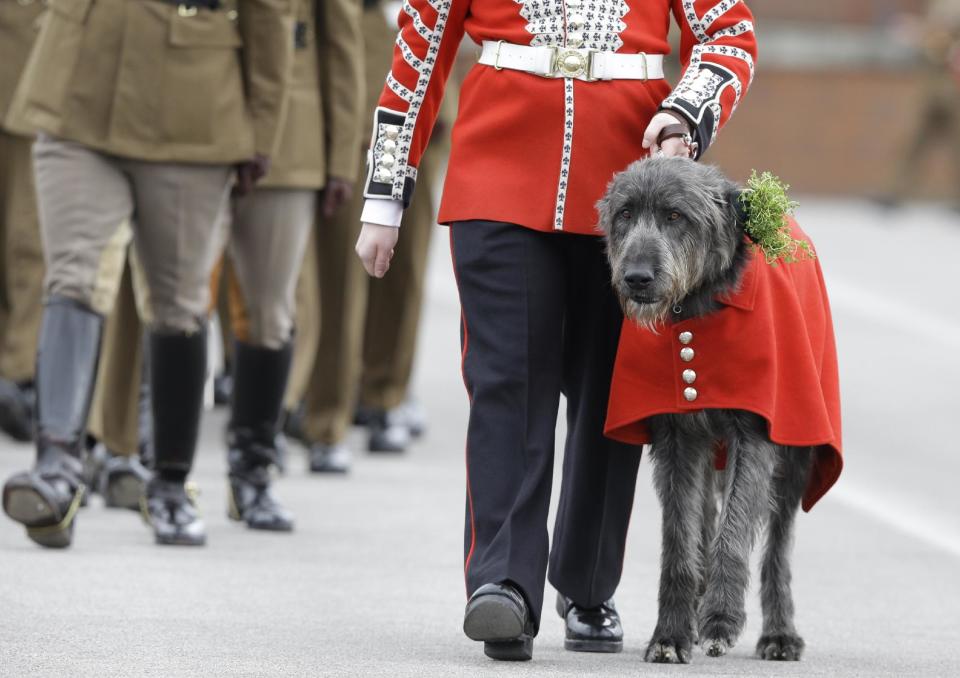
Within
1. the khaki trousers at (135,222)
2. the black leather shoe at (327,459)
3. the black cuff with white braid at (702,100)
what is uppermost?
the black cuff with white braid at (702,100)

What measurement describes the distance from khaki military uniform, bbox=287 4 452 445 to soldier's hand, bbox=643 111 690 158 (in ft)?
15.0

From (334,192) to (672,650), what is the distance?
11.3 feet

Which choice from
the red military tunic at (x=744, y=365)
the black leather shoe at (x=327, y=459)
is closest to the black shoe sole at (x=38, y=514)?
the red military tunic at (x=744, y=365)

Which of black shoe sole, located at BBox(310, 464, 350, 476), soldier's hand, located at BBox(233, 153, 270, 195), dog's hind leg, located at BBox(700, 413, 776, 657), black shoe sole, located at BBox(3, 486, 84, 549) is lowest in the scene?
black shoe sole, located at BBox(310, 464, 350, 476)

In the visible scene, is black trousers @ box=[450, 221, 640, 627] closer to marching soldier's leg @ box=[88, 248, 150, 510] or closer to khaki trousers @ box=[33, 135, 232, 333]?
khaki trousers @ box=[33, 135, 232, 333]

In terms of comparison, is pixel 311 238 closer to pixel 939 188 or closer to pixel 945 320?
pixel 945 320

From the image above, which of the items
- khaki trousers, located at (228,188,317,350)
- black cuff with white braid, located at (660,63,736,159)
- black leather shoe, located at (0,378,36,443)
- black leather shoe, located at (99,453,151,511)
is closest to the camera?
black cuff with white braid, located at (660,63,736,159)

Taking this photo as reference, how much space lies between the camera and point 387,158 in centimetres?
650

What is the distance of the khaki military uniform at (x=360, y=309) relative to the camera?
1078 centimetres

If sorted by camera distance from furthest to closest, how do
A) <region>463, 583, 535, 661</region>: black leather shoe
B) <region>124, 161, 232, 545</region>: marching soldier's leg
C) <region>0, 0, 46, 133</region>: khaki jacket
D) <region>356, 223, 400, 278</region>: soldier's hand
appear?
<region>0, 0, 46, 133</region>: khaki jacket
<region>124, 161, 232, 545</region>: marching soldier's leg
<region>356, 223, 400, 278</region>: soldier's hand
<region>463, 583, 535, 661</region>: black leather shoe

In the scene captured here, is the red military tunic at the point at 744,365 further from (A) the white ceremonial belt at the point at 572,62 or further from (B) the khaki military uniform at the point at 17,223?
(B) the khaki military uniform at the point at 17,223

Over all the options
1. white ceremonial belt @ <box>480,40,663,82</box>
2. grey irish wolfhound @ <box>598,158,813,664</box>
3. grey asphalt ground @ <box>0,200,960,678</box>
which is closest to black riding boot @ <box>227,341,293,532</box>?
grey asphalt ground @ <box>0,200,960,678</box>

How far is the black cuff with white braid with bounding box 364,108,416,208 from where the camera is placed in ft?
21.3

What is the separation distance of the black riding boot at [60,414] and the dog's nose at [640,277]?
237 centimetres
